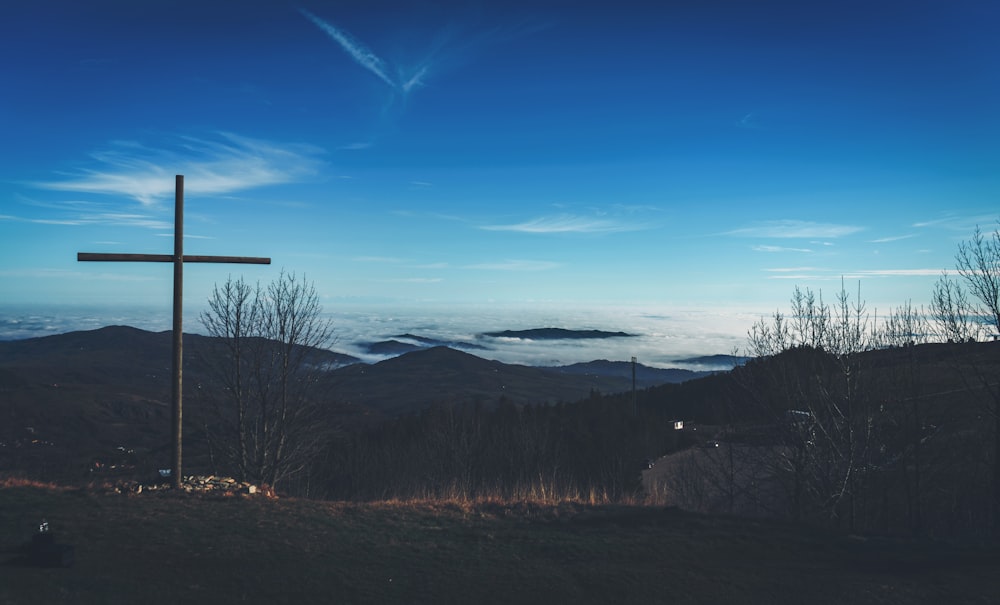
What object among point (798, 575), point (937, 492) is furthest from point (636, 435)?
point (798, 575)

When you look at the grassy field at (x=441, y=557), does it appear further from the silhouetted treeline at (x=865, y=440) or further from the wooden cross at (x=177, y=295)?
the silhouetted treeline at (x=865, y=440)

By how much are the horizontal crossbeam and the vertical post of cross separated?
0.61 ft

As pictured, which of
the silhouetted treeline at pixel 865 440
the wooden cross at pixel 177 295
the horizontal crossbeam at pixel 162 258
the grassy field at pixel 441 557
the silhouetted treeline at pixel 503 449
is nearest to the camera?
the grassy field at pixel 441 557

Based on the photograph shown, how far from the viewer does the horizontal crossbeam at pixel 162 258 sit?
1118 centimetres

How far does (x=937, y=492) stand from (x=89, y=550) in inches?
1199

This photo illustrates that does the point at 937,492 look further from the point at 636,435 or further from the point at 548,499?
the point at 636,435

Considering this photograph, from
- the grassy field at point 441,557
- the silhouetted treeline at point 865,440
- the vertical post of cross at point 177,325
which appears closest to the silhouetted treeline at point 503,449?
the silhouetted treeline at point 865,440

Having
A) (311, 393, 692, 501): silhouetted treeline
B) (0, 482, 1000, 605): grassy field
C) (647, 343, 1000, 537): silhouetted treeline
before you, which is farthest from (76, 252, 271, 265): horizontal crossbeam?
(311, 393, 692, 501): silhouetted treeline

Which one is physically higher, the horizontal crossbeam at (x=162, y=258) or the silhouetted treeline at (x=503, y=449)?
the horizontal crossbeam at (x=162, y=258)

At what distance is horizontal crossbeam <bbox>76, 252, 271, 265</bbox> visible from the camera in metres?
11.2

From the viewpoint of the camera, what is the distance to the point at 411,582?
24.5 feet

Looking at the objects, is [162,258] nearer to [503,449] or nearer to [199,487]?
[199,487]

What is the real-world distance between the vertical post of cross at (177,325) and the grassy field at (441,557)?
0.81 metres

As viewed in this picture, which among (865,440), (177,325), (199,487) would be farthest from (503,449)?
(177,325)
